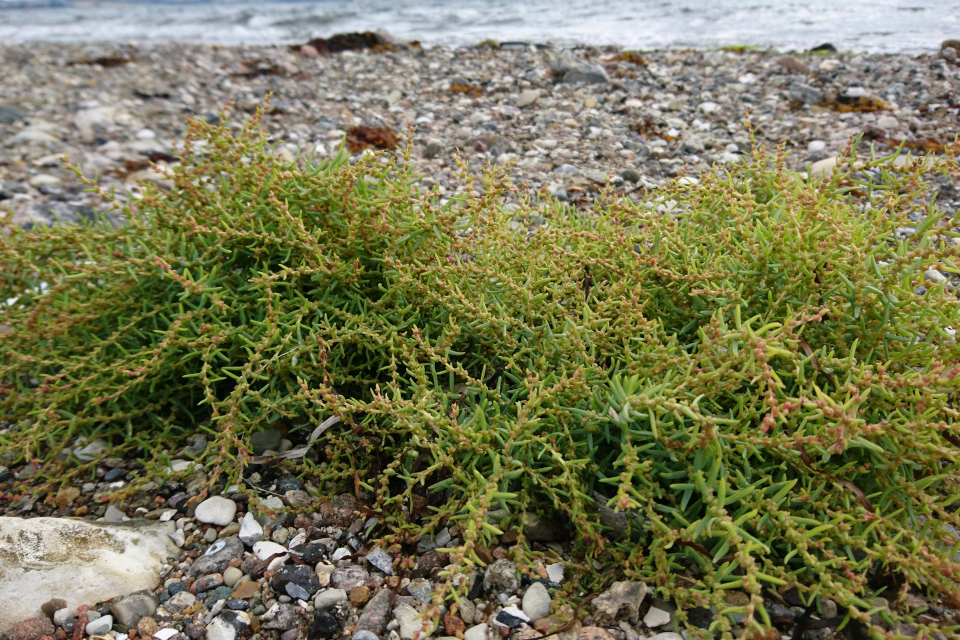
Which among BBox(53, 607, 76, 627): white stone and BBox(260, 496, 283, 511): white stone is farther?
BBox(260, 496, 283, 511): white stone

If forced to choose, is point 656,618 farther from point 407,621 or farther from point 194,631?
point 194,631

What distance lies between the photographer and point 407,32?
40.3ft

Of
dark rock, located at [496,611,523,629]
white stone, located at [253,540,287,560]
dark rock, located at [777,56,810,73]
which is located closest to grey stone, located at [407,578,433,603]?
dark rock, located at [496,611,523,629]

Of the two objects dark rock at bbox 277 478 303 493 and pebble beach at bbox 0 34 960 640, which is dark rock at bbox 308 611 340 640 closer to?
pebble beach at bbox 0 34 960 640

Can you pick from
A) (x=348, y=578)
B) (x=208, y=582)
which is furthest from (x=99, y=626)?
(x=348, y=578)

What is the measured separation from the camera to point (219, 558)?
2510 millimetres

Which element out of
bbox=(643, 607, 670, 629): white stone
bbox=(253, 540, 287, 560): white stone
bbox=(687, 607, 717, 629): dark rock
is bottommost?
bbox=(253, 540, 287, 560): white stone

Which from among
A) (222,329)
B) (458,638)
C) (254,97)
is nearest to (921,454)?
(458,638)

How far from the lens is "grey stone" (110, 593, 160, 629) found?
7.44ft

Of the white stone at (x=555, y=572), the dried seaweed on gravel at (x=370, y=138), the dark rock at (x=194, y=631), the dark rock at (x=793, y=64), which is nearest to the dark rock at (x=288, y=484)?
the dark rock at (x=194, y=631)

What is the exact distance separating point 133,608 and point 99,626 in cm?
10

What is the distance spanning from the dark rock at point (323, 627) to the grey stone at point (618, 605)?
836mm

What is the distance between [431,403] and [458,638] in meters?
0.76

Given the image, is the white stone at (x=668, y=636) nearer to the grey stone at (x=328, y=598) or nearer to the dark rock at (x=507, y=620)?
the dark rock at (x=507, y=620)
